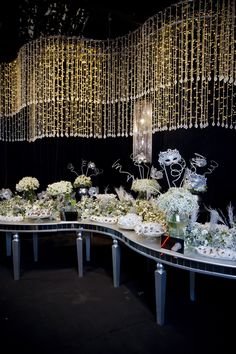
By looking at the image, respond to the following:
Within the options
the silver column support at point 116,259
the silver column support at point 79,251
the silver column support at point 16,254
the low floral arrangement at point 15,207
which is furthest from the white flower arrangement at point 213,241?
the low floral arrangement at point 15,207

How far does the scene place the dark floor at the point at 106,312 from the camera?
8.10ft

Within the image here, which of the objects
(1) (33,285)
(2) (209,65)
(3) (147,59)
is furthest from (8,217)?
(2) (209,65)

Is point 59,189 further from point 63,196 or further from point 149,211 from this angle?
point 149,211

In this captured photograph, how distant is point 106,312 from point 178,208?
52.5 inches

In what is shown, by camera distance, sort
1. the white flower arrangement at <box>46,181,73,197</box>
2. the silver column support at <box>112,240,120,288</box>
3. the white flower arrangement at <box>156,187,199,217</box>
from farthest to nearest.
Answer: the white flower arrangement at <box>46,181,73,197</box> < the silver column support at <box>112,240,120,288</box> < the white flower arrangement at <box>156,187,199,217</box>

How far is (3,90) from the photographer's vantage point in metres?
5.13

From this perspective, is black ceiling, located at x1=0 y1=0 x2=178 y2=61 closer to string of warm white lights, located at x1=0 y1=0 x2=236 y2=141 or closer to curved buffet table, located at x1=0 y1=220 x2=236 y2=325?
string of warm white lights, located at x1=0 y1=0 x2=236 y2=141

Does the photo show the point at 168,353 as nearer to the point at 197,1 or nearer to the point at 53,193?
the point at 53,193

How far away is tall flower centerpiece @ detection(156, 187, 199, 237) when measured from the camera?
8.66 ft

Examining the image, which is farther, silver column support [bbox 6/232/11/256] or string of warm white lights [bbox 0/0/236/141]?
silver column support [bbox 6/232/11/256]

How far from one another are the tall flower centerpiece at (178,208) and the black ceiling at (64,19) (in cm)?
270

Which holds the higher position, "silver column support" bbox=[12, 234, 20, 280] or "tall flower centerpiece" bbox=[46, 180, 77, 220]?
"tall flower centerpiece" bbox=[46, 180, 77, 220]

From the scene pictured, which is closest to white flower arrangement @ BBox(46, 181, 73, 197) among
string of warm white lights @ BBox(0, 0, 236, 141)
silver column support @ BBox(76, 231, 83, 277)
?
silver column support @ BBox(76, 231, 83, 277)

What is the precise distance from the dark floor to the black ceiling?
11.6 ft
